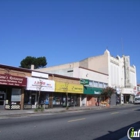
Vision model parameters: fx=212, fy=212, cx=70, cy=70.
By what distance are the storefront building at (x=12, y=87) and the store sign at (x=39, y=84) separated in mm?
879

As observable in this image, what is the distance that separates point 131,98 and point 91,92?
3261 cm

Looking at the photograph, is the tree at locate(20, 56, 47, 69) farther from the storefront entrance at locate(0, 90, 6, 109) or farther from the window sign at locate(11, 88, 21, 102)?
the storefront entrance at locate(0, 90, 6, 109)

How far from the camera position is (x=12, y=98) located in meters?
26.8

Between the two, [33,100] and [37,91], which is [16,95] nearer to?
[33,100]

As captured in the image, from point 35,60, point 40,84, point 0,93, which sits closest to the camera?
point 0,93

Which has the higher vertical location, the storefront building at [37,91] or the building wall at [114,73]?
the building wall at [114,73]

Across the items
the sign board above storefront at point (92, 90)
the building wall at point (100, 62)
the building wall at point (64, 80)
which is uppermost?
the building wall at point (100, 62)

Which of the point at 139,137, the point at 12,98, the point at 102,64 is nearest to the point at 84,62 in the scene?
the point at 102,64

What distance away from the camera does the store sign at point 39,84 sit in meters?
28.4

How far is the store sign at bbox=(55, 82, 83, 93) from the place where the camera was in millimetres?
33469

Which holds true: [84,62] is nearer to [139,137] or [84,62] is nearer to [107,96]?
[107,96]

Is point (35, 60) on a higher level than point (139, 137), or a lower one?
higher

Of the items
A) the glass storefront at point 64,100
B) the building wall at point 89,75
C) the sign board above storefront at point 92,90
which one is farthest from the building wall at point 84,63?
the glass storefront at point 64,100

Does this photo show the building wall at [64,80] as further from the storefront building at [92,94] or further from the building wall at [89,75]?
the storefront building at [92,94]
